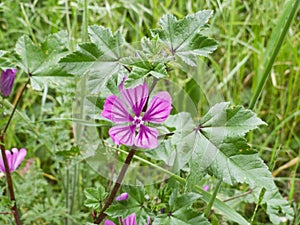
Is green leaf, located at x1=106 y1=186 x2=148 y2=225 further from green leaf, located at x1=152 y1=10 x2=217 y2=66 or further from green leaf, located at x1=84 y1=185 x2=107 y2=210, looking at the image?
green leaf, located at x1=152 y1=10 x2=217 y2=66

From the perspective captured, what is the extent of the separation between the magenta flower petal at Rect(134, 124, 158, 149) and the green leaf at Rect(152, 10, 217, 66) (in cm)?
13

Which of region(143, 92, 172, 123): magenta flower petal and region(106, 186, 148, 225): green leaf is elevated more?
region(143, 92, 172, 123): magenta flower petal

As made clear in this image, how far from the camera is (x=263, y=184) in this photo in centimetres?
87

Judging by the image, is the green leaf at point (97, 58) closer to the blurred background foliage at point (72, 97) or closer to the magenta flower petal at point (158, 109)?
the magenta flower petal at point (158, 109)

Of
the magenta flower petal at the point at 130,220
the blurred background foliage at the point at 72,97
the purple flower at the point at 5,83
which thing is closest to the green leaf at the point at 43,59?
the purple flower at the point at 5,83

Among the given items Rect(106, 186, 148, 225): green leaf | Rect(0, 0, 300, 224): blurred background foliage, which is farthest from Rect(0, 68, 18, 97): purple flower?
Rect(106, 186, 148, 225): green leaf

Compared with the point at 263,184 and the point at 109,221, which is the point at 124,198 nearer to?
the point at 109,221

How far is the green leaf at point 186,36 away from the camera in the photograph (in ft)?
2.87

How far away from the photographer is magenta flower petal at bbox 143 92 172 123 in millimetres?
883

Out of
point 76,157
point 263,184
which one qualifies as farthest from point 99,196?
point 263,184

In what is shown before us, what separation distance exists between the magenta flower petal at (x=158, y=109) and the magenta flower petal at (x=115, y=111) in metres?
0.03

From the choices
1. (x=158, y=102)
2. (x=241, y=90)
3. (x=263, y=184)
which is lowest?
(x=241, y=90)

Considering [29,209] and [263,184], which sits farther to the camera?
[29,209]

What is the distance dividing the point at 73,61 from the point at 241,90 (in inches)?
51.6
